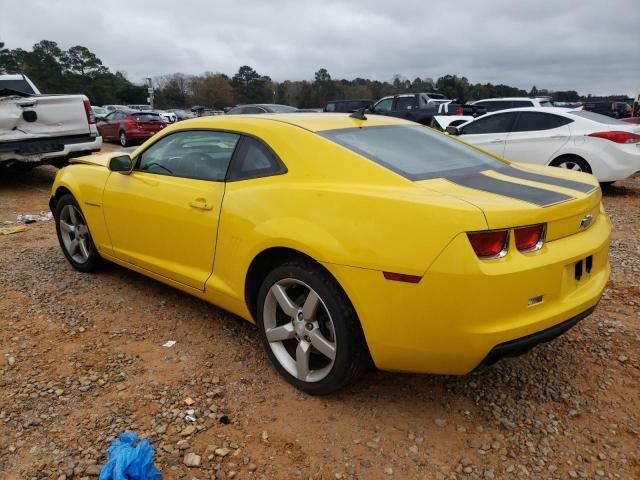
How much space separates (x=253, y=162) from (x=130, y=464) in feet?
5.47

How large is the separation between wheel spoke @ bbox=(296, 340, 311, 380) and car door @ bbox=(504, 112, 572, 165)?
6850 millimetres

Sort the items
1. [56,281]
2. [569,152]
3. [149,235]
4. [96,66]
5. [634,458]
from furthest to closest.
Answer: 1. [96,66]
2. [569,152]
3. [56,281]
4. [149,235]
5. [634,458]

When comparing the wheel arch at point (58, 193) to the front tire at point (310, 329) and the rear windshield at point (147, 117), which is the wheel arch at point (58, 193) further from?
the rear windshield at point (147, 117)

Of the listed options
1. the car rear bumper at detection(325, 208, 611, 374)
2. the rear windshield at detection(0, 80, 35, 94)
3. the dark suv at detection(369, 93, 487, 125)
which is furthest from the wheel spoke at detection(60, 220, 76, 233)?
the dark suv at detection(369, 93, 487, 125)

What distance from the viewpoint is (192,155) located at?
3.43 metres

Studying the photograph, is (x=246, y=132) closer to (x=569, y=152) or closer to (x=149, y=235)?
(x=149, y=235)

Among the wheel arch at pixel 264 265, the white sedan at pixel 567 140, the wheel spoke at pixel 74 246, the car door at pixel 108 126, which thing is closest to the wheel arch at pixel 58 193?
the wheel spoke at pixel 74 246

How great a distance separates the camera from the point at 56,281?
14.4 ft

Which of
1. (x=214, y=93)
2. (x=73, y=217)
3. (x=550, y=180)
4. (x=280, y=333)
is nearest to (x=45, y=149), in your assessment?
(x=73, y=217)

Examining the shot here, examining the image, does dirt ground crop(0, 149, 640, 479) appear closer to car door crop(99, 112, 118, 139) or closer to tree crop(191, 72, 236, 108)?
car door crop(99, 112, 118, 139)

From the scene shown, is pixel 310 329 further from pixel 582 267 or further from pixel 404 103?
pixel 404 103

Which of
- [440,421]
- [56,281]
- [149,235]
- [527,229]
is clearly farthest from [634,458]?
[56,281]

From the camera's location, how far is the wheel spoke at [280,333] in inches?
108

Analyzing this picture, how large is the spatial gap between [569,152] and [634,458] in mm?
6623
